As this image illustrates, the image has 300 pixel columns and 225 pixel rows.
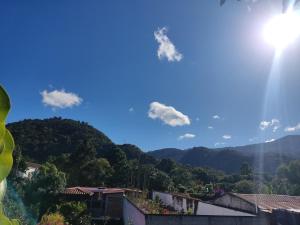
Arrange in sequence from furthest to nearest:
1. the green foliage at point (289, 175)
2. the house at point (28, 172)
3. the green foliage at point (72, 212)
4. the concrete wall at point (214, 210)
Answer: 1. the green foliage at point (289, 175)
2. the house at point (28, 172)
3. the green foliage at point (72, 212)
4. the concrete wall at point (214, 210)

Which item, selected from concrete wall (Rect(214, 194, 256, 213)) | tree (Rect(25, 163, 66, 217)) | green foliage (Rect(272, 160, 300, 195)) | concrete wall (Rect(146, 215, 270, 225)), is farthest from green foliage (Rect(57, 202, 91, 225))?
green foliage (Rect(272, 160, 300, 195))

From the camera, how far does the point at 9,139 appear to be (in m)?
0.36

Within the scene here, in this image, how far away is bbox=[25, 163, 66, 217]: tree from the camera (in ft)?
77.2

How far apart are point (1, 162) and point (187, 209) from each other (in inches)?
882

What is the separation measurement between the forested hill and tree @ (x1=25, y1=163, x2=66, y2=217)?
3532 centimetres

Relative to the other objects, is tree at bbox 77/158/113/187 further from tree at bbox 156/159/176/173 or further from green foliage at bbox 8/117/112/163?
tree at bbox 156/159/176/173

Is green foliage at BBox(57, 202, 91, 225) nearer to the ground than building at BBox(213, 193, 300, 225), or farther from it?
nearer to the ground

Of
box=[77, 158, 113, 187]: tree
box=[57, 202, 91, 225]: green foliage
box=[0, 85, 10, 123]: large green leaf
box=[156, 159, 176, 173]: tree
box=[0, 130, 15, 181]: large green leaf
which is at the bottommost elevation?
box=[57, 202, 91, 225]: green foliage

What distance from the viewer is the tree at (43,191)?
23.5m

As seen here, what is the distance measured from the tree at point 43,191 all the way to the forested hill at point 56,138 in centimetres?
3532

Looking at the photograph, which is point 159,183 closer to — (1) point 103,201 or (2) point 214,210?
(1) point 103,201

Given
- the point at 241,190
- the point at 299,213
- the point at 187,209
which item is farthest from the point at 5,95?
the point at 241,190

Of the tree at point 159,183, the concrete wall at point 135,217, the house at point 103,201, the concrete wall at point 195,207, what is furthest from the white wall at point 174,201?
the tree at point 159,183

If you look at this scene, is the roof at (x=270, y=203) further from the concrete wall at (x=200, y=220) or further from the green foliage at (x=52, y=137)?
the green foliage at (x=52, y=137)
